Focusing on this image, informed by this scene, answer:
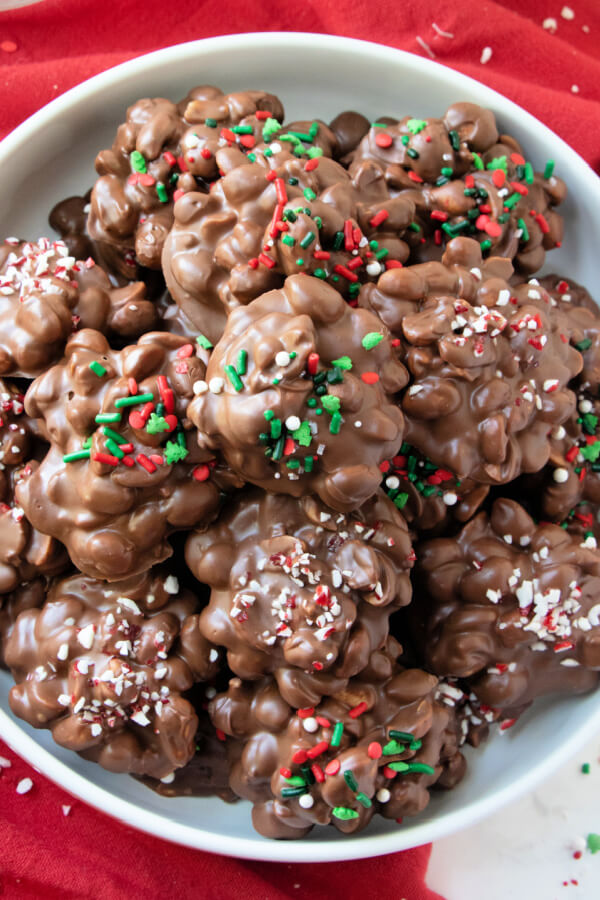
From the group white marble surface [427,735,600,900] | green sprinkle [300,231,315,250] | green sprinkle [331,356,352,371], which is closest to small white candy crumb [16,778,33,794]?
white marble surface [427,735,600,900]

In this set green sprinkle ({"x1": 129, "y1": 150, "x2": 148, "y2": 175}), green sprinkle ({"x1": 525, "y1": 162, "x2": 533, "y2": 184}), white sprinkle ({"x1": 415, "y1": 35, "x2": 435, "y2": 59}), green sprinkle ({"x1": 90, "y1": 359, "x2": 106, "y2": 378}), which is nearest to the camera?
green sprinkle ({"x1": 90, "y1": 359, "x2": 106, "y2": 378})

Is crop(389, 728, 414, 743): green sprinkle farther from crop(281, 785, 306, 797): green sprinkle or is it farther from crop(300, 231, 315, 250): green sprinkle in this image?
crop(300, 231, 315, 250): green sprinkle

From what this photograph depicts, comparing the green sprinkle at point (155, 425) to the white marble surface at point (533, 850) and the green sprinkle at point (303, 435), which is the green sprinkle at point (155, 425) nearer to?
the green sprinkle at point (303, 435)

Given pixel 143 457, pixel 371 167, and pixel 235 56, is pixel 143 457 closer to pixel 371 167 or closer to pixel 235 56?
pixel 371 167

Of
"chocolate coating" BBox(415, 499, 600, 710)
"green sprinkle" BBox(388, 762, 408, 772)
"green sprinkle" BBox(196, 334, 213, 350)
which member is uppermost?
"green sprinkle" BBox(196, 334, 213, 350)

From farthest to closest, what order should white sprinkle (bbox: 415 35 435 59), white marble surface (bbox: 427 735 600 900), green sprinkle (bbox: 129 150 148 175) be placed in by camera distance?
1. white sprinkle (bbox: 415 35 435 59)
2. white marble surface (bbox: 427 735 600 900)
3. green sprinkle (bbox: 129 150 148 175)

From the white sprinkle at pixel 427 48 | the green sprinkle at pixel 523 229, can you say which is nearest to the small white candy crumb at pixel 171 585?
the green sprinkle at pixel 523 229

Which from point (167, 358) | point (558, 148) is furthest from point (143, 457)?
point (558, 148)

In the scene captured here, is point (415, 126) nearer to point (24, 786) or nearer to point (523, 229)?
point (523, 229)
